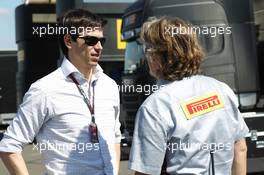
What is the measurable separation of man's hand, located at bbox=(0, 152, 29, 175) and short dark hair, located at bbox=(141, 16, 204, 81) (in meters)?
0.73

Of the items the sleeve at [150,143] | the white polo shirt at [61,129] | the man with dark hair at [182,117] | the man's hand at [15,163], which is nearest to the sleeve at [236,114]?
the man with dark hair at [182,117]

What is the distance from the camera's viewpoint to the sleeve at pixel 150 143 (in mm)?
1997

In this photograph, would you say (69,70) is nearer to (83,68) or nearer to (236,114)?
(83,68)

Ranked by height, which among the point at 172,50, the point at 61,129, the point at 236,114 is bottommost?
the point at 61,129

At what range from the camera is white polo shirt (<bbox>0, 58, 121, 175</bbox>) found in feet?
7.89

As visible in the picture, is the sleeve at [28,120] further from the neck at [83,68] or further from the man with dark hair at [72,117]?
the neck at [83,68]

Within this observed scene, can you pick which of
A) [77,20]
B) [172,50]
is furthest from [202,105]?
[77,20]

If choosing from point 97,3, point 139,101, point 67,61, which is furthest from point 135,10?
point 67,61

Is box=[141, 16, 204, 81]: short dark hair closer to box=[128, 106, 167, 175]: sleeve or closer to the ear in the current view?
box=[128, 106, 167, 175]: sleeve

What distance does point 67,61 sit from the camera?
8.44 feet

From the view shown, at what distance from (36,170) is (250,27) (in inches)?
157

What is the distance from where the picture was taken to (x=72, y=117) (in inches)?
97.0

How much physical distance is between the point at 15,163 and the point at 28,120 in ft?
0.62
